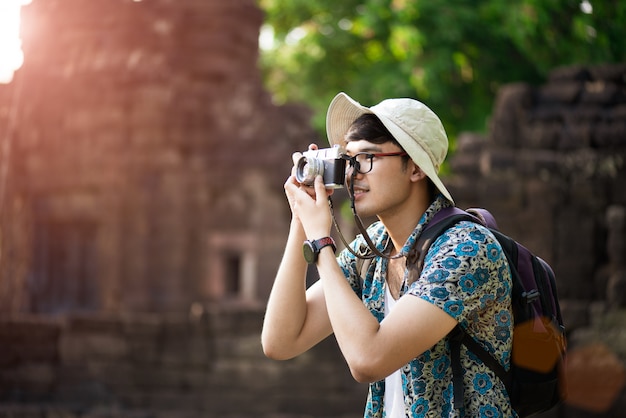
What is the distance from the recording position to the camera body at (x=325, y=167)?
2.65 m

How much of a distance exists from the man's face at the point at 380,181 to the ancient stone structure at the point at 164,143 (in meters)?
14.7

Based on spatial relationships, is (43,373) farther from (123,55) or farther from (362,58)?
(362,58)

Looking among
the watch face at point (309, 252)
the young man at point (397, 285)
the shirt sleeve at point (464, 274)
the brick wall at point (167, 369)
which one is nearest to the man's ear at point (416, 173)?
the young man at point (397, 285)

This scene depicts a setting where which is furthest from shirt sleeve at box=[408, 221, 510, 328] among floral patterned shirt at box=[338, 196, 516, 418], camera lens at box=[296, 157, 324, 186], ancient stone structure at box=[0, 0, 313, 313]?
ancient stone structure at box=[0, 0, 313, 313]

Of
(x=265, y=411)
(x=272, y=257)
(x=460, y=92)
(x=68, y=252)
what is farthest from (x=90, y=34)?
(x=265, y=411)

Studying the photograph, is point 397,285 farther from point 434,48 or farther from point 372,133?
point 434,48

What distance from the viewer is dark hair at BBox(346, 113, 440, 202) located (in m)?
2.71

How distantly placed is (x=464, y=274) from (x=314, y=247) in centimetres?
46

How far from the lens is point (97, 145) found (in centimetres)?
1905

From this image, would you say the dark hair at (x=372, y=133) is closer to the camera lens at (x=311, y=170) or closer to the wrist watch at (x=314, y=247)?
the camera lens at (x=311, y=170)

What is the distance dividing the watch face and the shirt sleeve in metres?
0.34

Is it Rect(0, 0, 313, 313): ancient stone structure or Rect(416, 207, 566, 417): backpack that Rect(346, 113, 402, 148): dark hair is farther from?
Rect(0, 0, 313, 313): ancient stone structure

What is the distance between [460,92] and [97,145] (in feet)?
25.3

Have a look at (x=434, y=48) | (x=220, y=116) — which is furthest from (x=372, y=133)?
(x=220, y=116)
